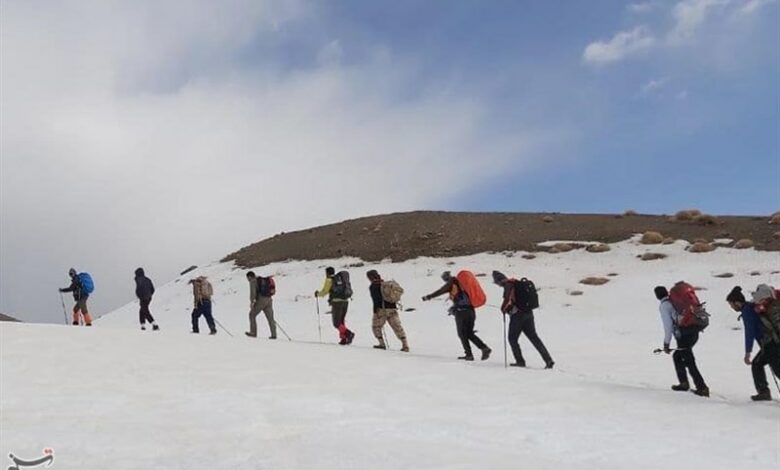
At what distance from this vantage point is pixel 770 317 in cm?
998

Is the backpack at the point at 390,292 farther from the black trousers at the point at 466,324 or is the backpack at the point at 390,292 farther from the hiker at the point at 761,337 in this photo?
the hiker at the point at 761,337

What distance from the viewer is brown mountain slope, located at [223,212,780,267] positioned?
4528cm

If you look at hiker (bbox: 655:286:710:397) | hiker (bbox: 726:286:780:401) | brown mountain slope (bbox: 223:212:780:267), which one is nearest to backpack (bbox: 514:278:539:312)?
hiker (bbox: 655:286:710:397)

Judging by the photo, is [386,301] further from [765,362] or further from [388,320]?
[765,362]

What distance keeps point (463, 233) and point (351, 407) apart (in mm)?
44075

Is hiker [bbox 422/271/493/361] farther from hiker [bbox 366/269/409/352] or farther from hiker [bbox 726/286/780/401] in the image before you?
hiker [bbox 726/286/780/401]

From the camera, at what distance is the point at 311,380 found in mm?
11008

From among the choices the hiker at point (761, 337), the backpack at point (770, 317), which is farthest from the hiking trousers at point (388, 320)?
the backpack at point (770, 317)

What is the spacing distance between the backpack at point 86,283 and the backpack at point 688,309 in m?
13.7

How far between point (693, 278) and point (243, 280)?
2648 cm

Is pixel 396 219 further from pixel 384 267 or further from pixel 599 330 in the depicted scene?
pixel 599 330

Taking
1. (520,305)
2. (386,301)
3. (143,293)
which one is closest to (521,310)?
(520,305)

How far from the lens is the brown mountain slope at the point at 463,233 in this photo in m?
45.3

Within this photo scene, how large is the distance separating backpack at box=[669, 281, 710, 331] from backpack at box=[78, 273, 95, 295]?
13673 millimetres
